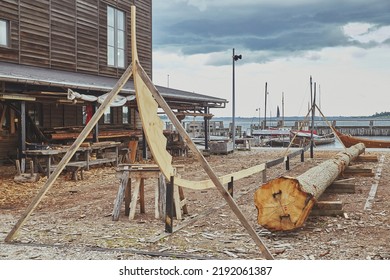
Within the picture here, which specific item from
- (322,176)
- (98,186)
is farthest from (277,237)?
(98,186)

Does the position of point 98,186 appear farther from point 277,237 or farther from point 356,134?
point 356,134

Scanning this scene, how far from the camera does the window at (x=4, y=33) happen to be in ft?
65.2

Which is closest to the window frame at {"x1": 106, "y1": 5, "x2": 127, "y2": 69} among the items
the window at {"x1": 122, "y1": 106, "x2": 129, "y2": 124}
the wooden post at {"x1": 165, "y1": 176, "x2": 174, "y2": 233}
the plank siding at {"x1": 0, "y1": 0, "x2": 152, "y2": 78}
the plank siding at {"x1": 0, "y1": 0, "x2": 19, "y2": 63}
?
the plank siding at {"x1": 0, "y1": 0, "x2": 152, "y2": 78}

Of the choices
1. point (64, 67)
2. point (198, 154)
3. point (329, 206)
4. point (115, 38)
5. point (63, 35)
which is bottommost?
point (329, 206)

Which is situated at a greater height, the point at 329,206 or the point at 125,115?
the point at 125,115

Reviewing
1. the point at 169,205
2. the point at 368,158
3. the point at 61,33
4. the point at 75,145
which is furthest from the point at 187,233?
the point at 61,33

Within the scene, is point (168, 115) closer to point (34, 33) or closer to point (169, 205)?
point (169, 205)

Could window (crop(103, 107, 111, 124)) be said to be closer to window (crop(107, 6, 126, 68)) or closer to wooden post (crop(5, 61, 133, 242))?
window (crop(107, 6, 126, 68))

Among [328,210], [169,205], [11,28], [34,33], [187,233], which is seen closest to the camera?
[169,205]

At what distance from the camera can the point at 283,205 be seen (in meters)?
8.05

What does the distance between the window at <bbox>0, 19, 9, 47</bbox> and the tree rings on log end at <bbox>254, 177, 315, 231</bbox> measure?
1583 cm

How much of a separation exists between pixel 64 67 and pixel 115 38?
15.6 feet

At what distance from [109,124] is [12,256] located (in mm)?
18928

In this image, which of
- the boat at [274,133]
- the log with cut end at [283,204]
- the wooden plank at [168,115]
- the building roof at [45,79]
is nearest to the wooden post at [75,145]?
the wooden plank at [168,115]
